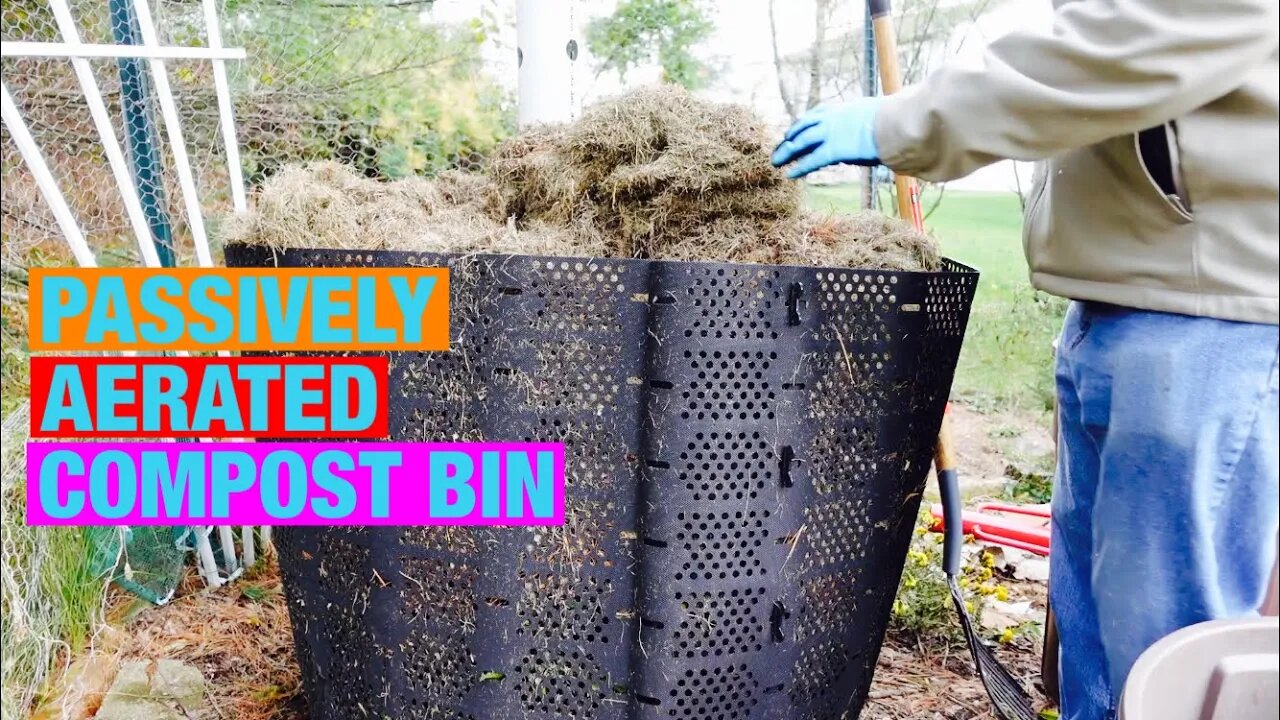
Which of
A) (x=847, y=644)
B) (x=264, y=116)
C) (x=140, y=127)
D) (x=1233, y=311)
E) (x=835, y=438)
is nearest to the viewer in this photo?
(x=1233, y=311)

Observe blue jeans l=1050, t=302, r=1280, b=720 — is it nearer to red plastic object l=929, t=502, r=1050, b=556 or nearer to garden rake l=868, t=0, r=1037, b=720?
garden rake l=868, t=0, r=1037, b=720

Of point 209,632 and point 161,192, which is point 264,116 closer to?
point 161,192

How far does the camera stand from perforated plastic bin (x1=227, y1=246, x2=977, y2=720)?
138cm

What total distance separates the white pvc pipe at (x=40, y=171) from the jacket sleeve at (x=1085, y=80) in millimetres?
1295

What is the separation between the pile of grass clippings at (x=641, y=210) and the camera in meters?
1.53

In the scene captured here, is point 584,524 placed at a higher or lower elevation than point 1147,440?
lower

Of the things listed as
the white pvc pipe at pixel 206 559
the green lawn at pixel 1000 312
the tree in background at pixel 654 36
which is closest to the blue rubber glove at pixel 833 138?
the white pvc pipe at pixel 206 559

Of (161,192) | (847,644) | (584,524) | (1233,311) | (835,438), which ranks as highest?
(161,192)

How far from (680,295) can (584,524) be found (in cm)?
37

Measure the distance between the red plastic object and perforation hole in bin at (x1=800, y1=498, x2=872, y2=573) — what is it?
91 cm

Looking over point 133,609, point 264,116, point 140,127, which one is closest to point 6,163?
point 140,127

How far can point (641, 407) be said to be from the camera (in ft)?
4.60

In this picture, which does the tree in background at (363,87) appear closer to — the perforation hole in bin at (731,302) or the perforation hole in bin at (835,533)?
the perforation hole in bin at (731,302)

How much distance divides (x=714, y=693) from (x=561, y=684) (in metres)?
0.24
